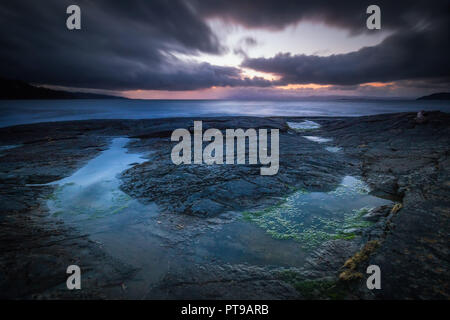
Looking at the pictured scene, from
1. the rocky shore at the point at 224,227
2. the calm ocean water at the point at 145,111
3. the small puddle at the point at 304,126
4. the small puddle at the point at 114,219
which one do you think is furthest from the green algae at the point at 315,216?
the calm ocean water at the point at 145,111

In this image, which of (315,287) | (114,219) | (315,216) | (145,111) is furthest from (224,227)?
(145,111)

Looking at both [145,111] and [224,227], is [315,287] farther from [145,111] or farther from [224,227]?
[145,111]

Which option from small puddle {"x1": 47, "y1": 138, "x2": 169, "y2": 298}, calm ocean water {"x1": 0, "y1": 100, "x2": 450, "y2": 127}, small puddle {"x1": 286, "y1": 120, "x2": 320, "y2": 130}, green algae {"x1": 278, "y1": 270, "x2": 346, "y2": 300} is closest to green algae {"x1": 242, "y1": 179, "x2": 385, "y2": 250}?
green algae {"x1": 278, "y1": 270, "x2": 346, "y2": 300}

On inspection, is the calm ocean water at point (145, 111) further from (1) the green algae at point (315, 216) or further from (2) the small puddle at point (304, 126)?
(1) the green algae at point (315, 216)

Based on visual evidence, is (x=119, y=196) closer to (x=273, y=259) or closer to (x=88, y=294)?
(x=88, y=294)

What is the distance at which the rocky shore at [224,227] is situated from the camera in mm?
2742

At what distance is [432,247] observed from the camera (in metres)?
3.13

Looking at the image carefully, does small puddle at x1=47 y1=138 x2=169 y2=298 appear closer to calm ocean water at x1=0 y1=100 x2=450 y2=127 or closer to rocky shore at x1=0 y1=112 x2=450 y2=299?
rocky shore at x1=0 y1=112 x2=450 y2=299

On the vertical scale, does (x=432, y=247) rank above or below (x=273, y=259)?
above

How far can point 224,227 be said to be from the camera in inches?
173

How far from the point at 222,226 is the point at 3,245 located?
12.6 feet

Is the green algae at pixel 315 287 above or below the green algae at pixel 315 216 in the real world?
below

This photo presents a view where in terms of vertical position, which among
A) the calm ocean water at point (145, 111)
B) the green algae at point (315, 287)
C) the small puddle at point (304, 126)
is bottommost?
the green algae at point (315, 287)
